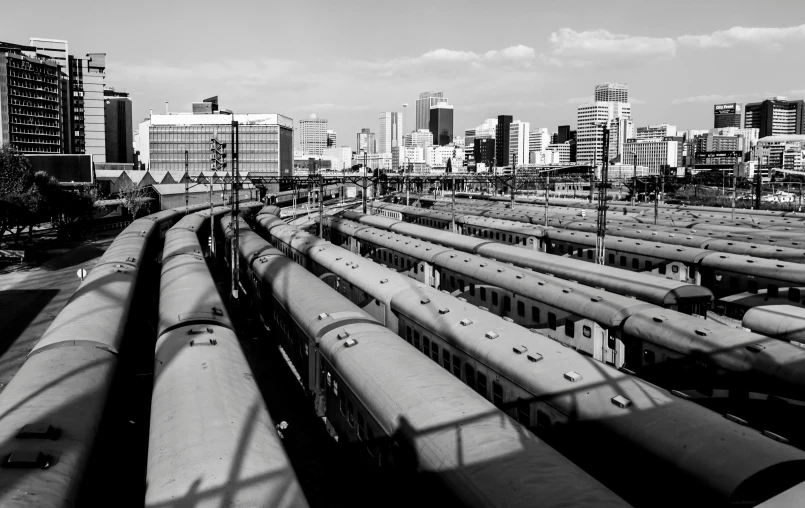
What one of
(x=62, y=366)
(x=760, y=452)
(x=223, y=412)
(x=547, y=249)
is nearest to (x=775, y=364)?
(x=760, y=452)

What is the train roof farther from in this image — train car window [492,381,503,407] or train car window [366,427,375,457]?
train car window [366,427,375,457]

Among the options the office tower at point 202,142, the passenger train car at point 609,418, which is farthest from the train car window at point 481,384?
the office tower at point 202,142

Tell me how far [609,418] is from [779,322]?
1293cm

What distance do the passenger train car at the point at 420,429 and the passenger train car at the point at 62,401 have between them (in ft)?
19.7

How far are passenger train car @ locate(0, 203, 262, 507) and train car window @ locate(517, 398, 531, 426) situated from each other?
399 inches

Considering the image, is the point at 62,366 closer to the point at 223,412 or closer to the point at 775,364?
the point at 223,412

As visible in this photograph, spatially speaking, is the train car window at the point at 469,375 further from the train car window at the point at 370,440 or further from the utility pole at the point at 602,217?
the utility pole at the point at 602,217

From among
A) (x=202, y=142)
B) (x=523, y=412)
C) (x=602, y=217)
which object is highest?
(x=202, y=142)

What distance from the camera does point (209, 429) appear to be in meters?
12.2

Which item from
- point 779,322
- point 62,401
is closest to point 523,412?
point 62,401

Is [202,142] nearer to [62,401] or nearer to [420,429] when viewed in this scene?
[62,401]

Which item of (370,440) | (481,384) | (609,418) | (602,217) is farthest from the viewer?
(602,217)

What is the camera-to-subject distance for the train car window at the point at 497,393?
57.9ft

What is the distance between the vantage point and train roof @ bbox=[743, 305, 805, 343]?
2233 cm
